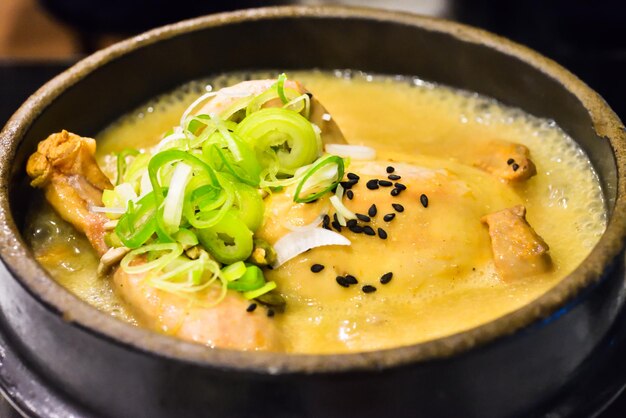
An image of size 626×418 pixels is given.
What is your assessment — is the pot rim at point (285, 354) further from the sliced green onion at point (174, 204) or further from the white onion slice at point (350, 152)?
the white onion slice at point (350, 152)

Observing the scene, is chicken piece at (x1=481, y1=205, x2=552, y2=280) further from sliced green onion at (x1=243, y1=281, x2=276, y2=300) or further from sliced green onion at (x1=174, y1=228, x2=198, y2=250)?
sliced green onion at (x1=174, y1=228, x2=198, y2=250)

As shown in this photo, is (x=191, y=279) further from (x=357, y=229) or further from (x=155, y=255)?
(x=357, y=229)

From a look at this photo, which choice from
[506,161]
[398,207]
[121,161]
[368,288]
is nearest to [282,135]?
[398,207]

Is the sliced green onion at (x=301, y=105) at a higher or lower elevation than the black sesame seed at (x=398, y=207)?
higher

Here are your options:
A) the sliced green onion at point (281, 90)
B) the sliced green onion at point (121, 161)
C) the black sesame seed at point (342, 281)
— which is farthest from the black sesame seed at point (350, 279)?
the sliced green onion at point (121, 161)

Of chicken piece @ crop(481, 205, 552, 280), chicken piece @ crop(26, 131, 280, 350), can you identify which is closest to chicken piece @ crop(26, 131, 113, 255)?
chicken piece @ crop(26, 131, 280, 350)

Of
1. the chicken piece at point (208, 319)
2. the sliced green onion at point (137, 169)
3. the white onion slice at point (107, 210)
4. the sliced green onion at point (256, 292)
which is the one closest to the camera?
the chicken piece at point (208, 319)
